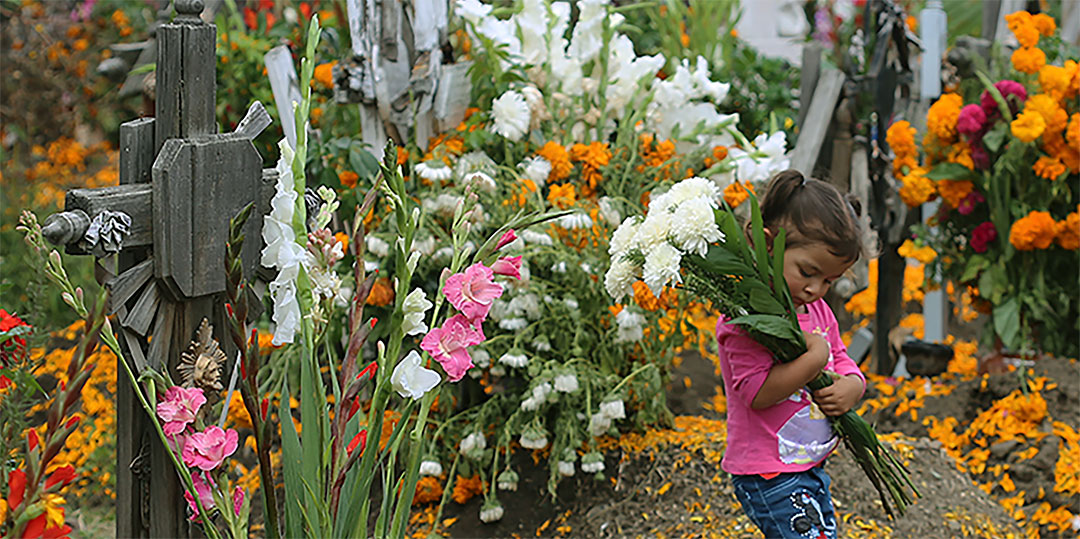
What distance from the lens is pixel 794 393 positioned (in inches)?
90.9

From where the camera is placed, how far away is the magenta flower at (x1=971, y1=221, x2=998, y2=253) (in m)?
3.98

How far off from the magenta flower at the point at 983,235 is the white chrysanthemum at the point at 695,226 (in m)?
2.23

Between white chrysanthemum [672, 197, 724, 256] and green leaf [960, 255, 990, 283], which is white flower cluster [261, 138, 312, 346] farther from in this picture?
green leaf [960, 255, 990, 283]

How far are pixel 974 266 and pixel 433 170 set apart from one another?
2.17 meters

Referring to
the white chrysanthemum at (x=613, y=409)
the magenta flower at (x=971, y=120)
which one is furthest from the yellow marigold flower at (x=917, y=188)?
the white chrysanthemum at (x=613, y=409)

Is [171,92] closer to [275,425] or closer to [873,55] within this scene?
[275,425]

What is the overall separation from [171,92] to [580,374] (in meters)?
1.47

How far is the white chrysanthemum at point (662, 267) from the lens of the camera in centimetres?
212

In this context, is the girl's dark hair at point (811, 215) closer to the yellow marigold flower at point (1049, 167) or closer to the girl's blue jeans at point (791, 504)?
the girl's blue jeans at point (791, 504)

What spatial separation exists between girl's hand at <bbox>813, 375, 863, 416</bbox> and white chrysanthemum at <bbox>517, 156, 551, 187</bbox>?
117 cm

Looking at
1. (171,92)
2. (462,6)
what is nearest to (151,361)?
(171,92)

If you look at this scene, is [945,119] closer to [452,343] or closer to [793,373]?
[793,373]

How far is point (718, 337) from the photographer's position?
2412mm

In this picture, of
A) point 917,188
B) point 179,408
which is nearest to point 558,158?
point 917,188
